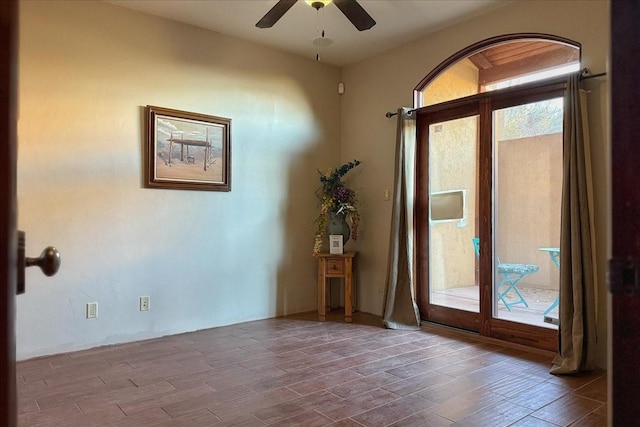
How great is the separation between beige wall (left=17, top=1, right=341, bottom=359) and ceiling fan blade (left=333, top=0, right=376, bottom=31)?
167cm

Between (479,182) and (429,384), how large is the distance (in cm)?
192

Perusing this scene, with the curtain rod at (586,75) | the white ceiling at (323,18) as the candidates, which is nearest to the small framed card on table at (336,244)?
the white ceiling at (323,18)

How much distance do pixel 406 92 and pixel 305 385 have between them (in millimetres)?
3123

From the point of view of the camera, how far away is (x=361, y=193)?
5109 mm

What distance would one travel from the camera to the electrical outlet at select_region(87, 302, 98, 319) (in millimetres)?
3635

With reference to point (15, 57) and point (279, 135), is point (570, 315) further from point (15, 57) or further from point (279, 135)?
point (15, 57)

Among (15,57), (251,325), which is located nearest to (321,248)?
(251,325)

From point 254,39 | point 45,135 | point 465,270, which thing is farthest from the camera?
point 254,39

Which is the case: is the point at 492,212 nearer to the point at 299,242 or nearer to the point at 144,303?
the point at 299,242

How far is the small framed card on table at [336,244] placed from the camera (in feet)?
15.5

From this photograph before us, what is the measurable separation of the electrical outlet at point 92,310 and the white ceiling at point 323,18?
8.29 feet

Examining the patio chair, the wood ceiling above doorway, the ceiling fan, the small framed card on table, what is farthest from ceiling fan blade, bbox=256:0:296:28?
the patio chair
